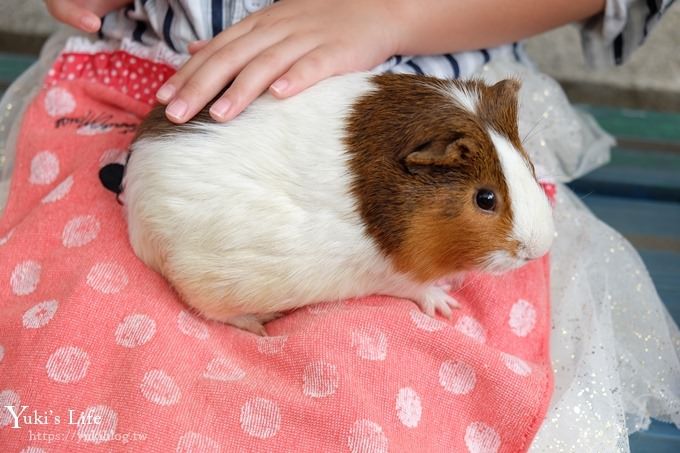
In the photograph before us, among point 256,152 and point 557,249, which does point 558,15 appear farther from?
point 256,152

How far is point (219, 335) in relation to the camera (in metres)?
1.01

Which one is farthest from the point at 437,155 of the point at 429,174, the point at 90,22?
the point at 90,22

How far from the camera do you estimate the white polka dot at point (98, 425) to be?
2.93 feet

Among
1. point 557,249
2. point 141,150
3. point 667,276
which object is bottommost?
point 667,276

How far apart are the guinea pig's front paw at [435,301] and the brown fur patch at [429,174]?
81 millimetres

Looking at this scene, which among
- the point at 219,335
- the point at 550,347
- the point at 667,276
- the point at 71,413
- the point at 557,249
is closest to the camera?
the point at 71,413

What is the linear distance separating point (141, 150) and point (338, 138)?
0.85 ft

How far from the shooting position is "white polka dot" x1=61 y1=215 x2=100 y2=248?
107cm

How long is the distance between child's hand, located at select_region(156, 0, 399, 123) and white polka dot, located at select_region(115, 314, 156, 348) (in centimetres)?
25

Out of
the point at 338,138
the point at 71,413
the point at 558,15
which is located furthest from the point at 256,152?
the point at 558,15

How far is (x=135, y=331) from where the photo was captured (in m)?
0.97

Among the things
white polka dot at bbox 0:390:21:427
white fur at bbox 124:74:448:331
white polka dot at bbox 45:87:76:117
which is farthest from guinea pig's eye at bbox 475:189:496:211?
white polka dot at bbox 45:87:76:117

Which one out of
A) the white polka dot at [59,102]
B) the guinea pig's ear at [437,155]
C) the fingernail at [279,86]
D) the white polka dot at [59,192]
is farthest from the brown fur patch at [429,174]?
the white polka dot at [59,102]

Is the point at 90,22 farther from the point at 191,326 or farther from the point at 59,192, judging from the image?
the point at 191,326
